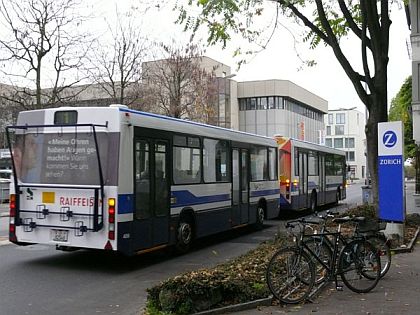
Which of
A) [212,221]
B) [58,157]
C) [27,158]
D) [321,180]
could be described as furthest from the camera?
[321,180]

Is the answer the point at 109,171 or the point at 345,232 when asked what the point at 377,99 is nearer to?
the point at 345,232

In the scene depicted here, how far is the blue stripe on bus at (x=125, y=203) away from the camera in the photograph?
9.41 meters

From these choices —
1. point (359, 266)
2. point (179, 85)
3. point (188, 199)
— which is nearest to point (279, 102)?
point (179, 85)

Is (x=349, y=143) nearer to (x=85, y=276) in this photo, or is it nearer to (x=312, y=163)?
(x=312, y=163)

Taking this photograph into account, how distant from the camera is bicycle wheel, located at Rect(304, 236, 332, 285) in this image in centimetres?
720

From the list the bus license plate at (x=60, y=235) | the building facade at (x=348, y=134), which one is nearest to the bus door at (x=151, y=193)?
the bus license plate at (x=60, y=235)

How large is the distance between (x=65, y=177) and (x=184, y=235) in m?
3.07

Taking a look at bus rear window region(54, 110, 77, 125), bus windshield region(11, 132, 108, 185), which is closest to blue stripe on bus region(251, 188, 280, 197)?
bus windshield region(11, 132, 108, 185)

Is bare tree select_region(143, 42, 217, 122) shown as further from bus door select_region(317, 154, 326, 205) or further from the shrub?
the shrub

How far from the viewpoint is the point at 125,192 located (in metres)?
9.54

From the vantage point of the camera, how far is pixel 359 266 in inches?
296

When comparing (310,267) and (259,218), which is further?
(259,218)

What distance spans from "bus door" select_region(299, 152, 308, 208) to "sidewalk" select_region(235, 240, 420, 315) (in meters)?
12.3

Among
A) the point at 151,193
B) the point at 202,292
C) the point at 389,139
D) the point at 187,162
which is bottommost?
the point at 202,292
